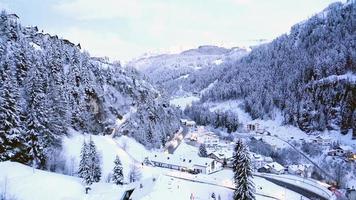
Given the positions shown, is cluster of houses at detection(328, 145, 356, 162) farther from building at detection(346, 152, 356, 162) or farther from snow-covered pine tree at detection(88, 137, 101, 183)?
snow-covered pine tree at detection(88, 137, 101, 183)

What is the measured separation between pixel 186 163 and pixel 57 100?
36.5m

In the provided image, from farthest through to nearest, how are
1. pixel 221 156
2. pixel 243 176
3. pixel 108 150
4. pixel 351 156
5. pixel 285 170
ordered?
pixel 351 156
pixel 221 156
pixel 285 170
pixel 108 150
pixel 243 176

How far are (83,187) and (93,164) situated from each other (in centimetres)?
823

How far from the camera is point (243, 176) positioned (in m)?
67.7

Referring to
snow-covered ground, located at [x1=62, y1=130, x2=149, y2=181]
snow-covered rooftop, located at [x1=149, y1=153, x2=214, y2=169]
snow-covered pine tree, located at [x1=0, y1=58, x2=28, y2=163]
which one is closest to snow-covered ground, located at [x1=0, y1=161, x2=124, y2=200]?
snow-covered pine tree, located at [x1=0, y1=58, x2=28, y2=163]

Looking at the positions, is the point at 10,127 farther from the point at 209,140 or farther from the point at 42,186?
the point at 209,140

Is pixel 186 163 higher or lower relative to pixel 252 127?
lower

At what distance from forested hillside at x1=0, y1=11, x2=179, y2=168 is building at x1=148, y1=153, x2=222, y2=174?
12790 millimetres

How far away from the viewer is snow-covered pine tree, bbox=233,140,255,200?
221 ft

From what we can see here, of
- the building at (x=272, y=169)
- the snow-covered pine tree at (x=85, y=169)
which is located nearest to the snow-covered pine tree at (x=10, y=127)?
the snow-covered pine tree at (x=85, y=169)

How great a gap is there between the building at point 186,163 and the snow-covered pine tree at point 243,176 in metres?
A: 33.9

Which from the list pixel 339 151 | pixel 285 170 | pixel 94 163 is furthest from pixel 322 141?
pixel 94 163

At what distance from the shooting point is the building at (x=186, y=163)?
340ft

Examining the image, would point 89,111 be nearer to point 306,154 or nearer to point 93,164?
point 93,164
